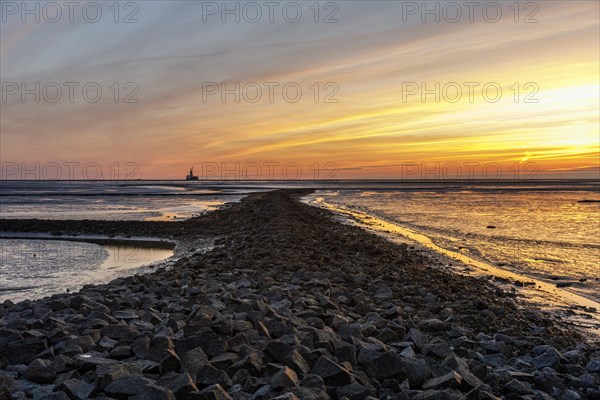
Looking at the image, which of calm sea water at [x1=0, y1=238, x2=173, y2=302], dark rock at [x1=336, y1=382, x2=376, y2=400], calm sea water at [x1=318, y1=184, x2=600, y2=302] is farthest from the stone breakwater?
calm sea water at [x1=318, y1=184, x2=600, y2=302]

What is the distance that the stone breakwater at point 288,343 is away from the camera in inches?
189

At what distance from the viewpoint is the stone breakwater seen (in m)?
4.80

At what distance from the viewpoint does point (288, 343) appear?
5.71 metres

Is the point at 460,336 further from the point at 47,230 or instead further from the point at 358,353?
the point at 47,230

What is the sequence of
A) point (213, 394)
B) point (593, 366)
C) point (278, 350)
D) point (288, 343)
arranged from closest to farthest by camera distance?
point (213, 394)
point (278, 350)
point (288, 343)
point (593, 366)

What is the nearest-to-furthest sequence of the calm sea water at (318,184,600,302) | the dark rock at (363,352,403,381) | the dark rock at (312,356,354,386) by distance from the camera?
the dark rock at (312,356,354,386), the dark rock at (363,352,403,381), the calm sea water at (318,184,600,302)

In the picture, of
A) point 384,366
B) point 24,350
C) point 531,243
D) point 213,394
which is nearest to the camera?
point 213,394

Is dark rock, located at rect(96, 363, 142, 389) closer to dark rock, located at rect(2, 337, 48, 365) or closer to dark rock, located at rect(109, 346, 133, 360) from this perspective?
dark rock, located at rect(109, 346, 133, 360)

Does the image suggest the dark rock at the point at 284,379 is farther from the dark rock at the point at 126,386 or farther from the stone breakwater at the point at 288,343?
the dark rock at the point at 126,386

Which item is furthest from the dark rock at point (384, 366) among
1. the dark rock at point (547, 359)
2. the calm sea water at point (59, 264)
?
the calm sea water at point (59, 264)

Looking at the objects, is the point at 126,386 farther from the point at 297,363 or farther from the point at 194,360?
the point at 297,363

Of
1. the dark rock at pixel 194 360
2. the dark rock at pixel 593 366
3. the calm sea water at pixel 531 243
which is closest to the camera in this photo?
the dark rock at pixel 194 360

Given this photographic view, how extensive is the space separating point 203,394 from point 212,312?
255 cm

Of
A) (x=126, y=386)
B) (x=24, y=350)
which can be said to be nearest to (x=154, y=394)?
(x=126, y=386)
